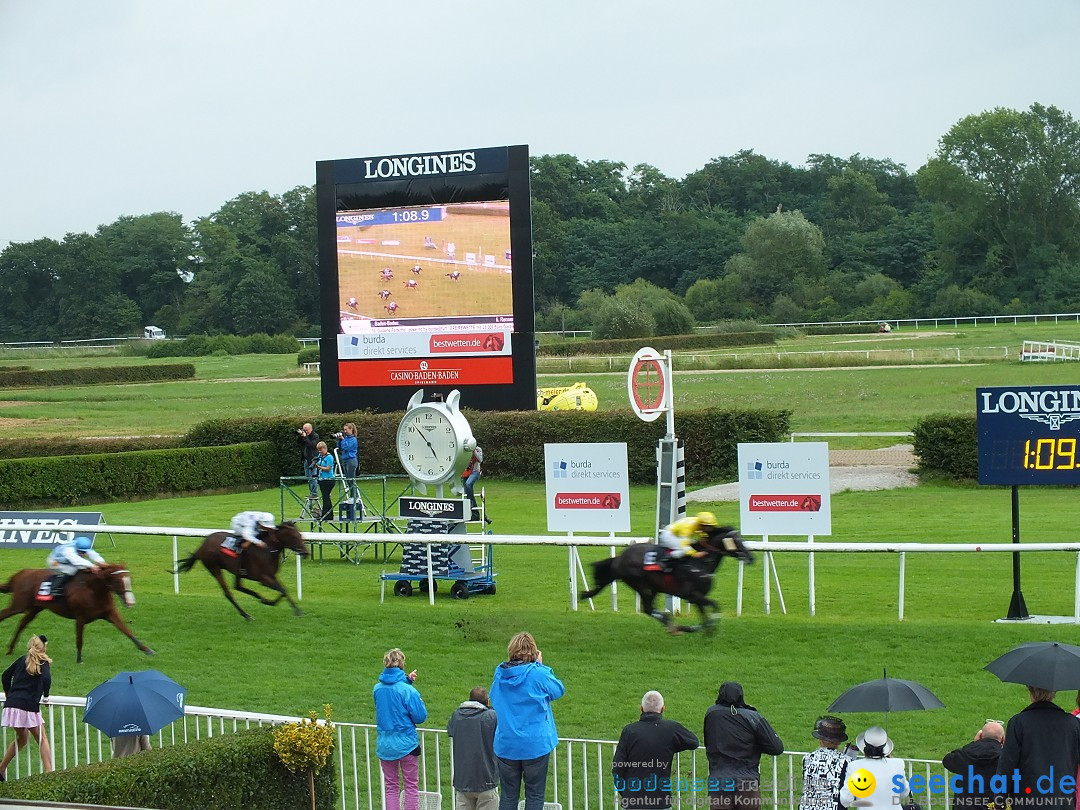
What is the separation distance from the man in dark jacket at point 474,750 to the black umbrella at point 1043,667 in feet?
11.1

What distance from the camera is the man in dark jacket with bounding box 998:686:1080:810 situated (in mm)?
6836

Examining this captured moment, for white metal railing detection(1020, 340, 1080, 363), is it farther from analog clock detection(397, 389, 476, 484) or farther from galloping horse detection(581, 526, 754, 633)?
galloping horse detection(581, 526, 754, 633)

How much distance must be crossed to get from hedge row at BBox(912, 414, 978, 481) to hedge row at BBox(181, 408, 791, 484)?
119 inches

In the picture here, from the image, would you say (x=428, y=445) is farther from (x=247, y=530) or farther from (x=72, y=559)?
(x=72, y=559)

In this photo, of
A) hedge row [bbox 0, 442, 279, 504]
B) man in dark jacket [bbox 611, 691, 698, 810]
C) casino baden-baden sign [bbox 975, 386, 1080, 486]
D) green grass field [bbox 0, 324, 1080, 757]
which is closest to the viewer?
man in dark jacket [bbox 611, 691, 698, 810]

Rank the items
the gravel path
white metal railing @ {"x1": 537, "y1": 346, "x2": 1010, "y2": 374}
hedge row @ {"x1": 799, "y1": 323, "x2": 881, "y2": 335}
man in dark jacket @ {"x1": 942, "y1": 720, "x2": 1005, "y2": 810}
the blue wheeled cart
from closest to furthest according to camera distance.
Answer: man in dark jacket @ {"x1": 942, "y1": 720, "x2": 1005, "y2": 810}, the blue wheeled cart, the gravel path, white metal railing @ {"x1": 537, "y1": 346, "x2": 1010, "y2": 374}, hedge row @ {"x1": 799, "y1": 323, "x2": 881, "y2": 335}

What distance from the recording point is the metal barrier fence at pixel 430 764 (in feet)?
29.8

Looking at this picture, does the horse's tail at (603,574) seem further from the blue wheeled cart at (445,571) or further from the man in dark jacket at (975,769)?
the blue wheeled cart at (445,571)

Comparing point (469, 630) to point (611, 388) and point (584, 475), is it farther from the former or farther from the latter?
point (611, 388)

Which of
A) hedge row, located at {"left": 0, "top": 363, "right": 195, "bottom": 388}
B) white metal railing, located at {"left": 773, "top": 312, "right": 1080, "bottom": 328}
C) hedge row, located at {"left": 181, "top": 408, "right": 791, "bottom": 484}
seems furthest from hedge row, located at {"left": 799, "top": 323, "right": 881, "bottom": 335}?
hedge row, located at {"left": 181, "top": 408, "right": 791, "bottom": 484}

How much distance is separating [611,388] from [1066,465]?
32747 mm

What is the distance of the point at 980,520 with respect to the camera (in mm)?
20750

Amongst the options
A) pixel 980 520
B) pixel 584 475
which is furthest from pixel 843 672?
pixel 980 520

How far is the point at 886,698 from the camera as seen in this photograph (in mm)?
8391
